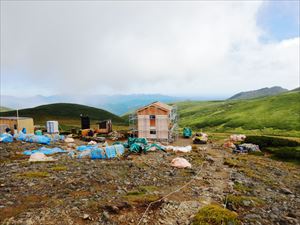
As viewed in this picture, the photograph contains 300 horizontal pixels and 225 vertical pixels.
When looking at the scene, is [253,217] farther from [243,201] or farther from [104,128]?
[104,128]

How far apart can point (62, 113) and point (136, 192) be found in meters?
127

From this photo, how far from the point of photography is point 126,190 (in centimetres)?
1702

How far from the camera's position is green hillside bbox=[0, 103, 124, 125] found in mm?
114600

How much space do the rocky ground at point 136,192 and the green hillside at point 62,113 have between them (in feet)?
286

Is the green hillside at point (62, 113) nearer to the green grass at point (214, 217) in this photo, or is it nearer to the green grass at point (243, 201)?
the green grass at point (243, 201)

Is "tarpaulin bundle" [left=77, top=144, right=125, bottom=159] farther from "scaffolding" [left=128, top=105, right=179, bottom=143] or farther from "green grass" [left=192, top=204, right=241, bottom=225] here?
"scaffolding" [left=128, top=105, right=179, bottom=143]

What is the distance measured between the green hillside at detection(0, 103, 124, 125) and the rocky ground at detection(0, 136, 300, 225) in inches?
3431

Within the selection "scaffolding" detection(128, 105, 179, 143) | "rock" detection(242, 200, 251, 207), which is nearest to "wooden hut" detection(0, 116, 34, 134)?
"scaffolding" detection(128, 105, 179, 143)

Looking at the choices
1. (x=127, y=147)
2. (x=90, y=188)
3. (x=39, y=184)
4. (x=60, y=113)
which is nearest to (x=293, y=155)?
(x=127, y=147)

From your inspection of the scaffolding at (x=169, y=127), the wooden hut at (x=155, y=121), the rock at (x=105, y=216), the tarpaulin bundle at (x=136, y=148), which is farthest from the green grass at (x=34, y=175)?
the scaffolding at (x=169, y=127)

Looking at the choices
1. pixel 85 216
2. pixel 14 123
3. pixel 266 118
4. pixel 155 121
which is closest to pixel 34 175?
pixel 85 216

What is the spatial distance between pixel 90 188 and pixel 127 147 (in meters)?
19.1

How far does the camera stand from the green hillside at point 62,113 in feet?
376

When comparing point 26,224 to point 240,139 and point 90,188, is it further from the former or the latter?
point 240,139
